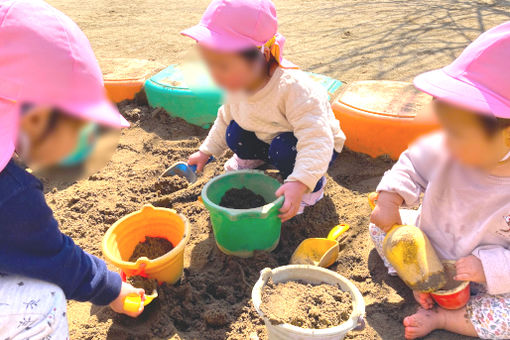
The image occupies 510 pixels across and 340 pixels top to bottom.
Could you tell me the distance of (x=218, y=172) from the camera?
7.91 ft

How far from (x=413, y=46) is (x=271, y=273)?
318 cm

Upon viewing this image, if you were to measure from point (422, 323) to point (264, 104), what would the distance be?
1.02m

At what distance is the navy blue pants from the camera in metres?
1.92

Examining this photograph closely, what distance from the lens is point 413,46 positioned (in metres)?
3.89

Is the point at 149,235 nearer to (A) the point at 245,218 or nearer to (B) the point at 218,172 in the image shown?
(A) the point at 245,218

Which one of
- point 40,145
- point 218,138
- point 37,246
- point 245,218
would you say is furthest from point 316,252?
point 40,145

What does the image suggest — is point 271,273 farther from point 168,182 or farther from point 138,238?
point 168,182

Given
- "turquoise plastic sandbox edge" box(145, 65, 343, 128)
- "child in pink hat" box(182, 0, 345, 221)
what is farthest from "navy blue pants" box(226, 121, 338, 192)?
"turquoise plastic sandbox edge" box(145, 65, 343, 128)

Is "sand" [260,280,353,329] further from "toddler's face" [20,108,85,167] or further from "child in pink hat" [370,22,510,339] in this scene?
"toddler's face" [20,108,85,167]

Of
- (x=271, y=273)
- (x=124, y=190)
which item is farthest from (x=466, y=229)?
(x=124, y=190)

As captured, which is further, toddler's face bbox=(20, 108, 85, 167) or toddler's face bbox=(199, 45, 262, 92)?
toddler's face bbox=(199, 45, 262, 92)

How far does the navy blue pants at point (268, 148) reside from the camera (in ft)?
6.31

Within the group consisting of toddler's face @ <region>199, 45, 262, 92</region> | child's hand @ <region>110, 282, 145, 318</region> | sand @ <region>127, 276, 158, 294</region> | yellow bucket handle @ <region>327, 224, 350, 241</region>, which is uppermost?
toddler's face @ <region>199, 45, 262, 92</region>

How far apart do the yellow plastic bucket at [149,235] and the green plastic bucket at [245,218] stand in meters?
0.16
